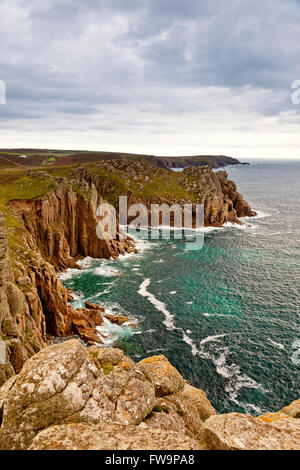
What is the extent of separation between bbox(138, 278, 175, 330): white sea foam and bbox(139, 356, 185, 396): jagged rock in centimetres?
3279

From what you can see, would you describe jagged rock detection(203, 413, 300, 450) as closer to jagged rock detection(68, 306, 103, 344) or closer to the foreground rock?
the foreground rock

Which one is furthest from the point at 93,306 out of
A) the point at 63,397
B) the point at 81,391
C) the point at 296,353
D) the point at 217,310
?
the point at 63,397

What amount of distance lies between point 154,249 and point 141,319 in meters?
47.9

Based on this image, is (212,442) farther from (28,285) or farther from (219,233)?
(219,233)

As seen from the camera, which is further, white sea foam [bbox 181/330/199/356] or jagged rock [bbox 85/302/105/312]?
jagged rock [bbox 85/302/105/312]

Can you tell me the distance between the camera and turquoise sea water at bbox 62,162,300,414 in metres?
41.3

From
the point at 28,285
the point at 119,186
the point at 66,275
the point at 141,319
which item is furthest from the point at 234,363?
the point at 119,186

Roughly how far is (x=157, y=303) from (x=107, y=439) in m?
53.7

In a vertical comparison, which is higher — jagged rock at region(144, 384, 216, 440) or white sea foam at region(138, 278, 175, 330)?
jagged rock at region(144, 384, 216, 440)

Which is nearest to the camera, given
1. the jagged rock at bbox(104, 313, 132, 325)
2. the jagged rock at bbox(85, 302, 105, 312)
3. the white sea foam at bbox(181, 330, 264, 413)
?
the white sea foam at bbox(181, 330, 264, 413)

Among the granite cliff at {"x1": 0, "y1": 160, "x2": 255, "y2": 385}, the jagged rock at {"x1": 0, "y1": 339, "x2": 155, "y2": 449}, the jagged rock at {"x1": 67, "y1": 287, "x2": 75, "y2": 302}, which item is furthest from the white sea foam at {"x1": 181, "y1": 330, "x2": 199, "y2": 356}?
the jagged rock at {"x1": 0, "y1": 339, "x2": 155, "y2": 449}

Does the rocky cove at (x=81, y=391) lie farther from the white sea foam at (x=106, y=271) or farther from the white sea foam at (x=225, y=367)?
the white sea foam at (x=225, y=367)

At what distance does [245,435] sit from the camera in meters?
11.4
